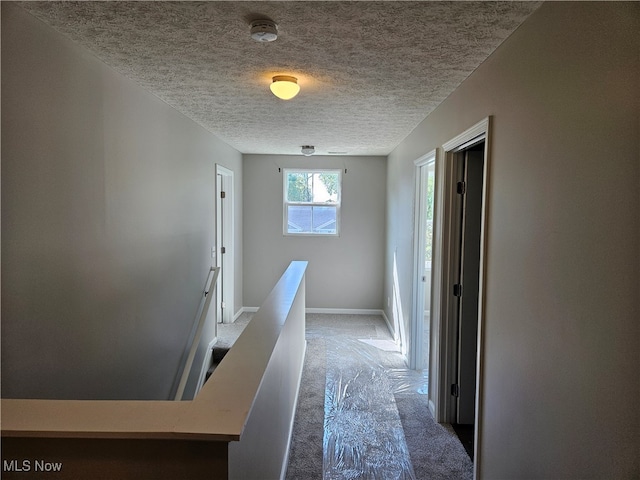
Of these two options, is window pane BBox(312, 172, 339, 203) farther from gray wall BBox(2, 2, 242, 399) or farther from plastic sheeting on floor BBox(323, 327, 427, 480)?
gray wall BBox(2, 2, 242, 399)

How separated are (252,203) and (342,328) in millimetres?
2244

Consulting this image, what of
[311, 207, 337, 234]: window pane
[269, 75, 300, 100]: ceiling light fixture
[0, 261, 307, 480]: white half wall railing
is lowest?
[0, 261, 307, 480]: white half wall railing

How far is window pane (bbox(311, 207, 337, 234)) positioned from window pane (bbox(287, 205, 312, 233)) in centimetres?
9

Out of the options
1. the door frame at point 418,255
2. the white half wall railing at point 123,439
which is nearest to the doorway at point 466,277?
the door frame at point 418,255

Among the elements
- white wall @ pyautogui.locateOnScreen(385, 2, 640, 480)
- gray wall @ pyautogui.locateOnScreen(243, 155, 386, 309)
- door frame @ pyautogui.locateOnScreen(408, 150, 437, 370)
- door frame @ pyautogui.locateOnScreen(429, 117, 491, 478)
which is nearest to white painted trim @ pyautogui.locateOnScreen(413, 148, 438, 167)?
door frame @ pyautogui.locateOnScreen(408, 150, 437, 370)

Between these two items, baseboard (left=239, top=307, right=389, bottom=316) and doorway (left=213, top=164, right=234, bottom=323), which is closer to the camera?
doorway (left=213, top=164, right=234, bottom=323)

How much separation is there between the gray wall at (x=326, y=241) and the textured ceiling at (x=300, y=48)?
2703mm

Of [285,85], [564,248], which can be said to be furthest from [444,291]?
[285,85]

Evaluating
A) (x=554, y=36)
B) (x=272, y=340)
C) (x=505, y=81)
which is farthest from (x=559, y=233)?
(x=272, y=340)

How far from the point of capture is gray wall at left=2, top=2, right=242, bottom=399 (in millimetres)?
1521

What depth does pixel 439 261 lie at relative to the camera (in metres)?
2.95

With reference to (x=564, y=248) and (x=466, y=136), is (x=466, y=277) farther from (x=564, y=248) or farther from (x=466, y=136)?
(x=564, y=248)

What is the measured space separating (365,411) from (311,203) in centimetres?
346

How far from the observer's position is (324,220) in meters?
5.98
